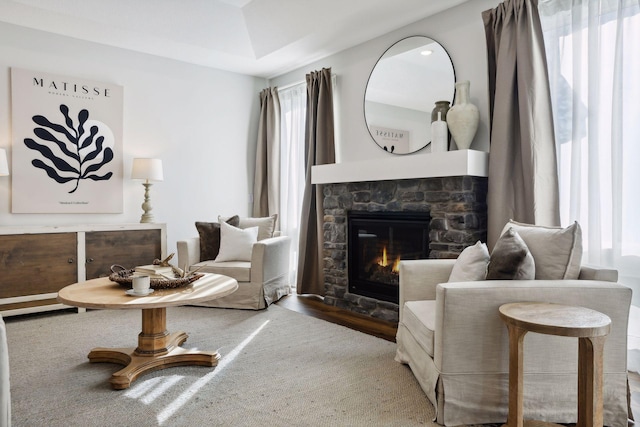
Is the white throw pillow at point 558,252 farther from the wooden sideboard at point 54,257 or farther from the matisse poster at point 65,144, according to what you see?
the matisse poster at point 65,144

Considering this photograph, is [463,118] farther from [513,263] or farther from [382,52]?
[513,263]

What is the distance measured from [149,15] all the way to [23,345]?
2.95 metres

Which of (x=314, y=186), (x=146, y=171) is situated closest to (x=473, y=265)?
(x=314, y=186)

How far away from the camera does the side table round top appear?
1575mm

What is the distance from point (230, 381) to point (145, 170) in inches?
107

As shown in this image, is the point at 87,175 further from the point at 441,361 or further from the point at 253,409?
the point at 441,361

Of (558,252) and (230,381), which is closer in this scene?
(558,252)

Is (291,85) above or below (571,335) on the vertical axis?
above

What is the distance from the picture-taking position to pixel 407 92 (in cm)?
390

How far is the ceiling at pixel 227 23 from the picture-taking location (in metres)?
3.70

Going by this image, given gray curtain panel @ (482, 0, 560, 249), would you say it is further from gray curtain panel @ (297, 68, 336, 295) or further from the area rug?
gray curtain panel @ (297, 68, 336, 295)

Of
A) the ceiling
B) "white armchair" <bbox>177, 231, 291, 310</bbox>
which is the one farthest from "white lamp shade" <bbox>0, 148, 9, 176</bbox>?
"white armchair" <bbox>177, 231, 291, 310</bbox>

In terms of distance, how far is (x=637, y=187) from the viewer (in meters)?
2.58

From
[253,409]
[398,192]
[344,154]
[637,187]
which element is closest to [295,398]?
[253,409]
